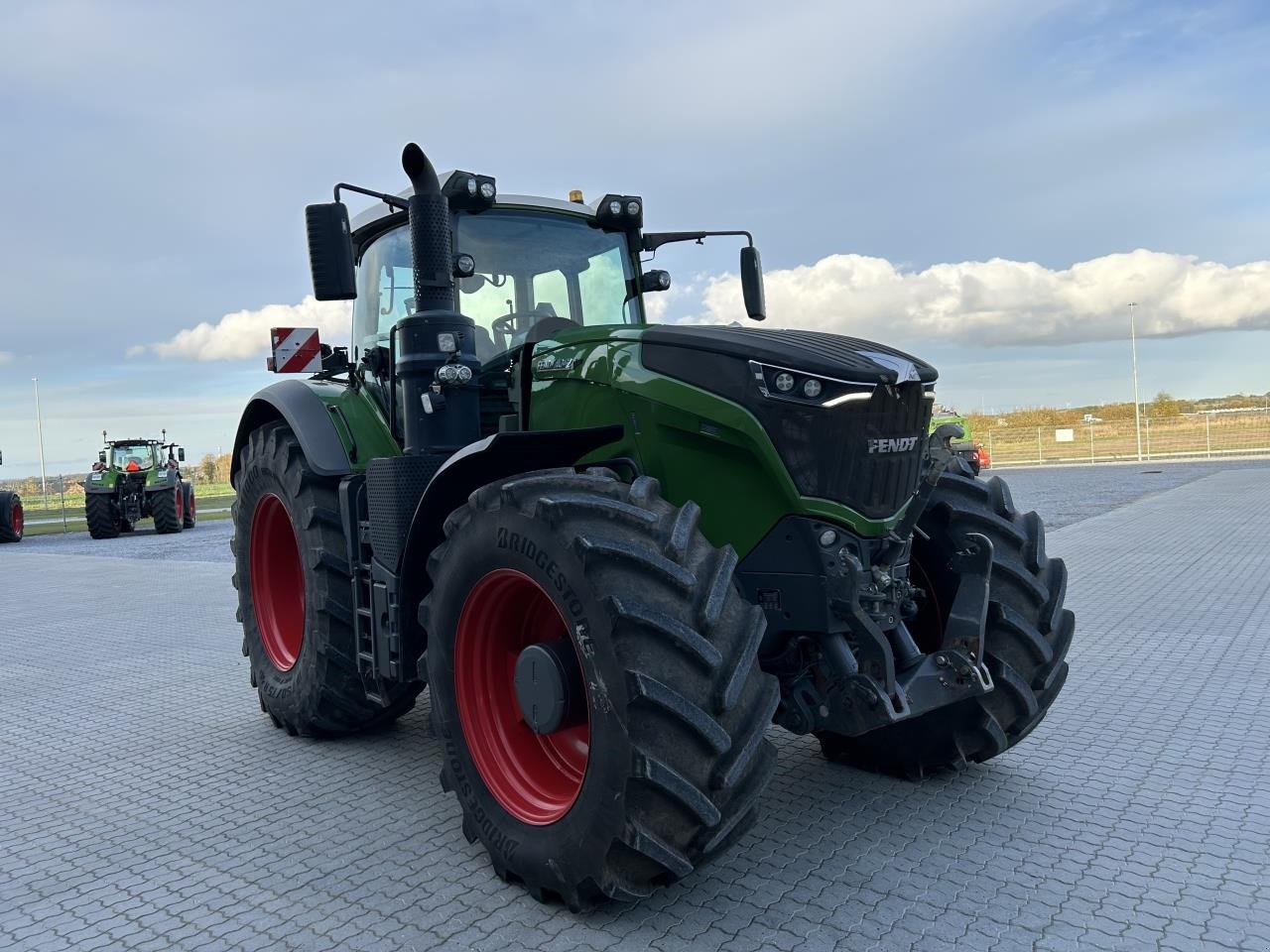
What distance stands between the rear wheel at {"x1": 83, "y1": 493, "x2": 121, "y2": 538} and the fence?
28.6 m

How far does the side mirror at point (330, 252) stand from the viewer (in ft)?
12.5

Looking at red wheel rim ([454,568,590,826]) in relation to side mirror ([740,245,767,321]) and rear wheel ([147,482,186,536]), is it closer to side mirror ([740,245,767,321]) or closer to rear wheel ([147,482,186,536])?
side mirror ([740,245,767,321])

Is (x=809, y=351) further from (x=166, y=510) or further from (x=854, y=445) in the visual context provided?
(x=166, y=510)

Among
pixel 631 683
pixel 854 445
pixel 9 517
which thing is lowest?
pixel 9 517

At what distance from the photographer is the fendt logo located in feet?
10.6

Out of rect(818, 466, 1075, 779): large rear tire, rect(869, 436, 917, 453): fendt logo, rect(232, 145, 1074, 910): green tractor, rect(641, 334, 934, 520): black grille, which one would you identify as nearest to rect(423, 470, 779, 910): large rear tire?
rect(232, 145, 1074, 910): green tractor

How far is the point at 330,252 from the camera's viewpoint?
12.5 ft

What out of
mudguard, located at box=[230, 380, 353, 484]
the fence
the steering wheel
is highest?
the steering wheel

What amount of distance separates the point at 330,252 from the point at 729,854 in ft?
8.53

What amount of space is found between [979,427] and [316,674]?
1907 inches

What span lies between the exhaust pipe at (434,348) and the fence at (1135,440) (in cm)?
3426

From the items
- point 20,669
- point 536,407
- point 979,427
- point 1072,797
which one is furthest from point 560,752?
point 979,427

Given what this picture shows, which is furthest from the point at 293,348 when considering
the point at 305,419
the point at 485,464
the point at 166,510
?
the point at 166,510

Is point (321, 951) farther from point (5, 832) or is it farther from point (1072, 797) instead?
point (1072, 797)
